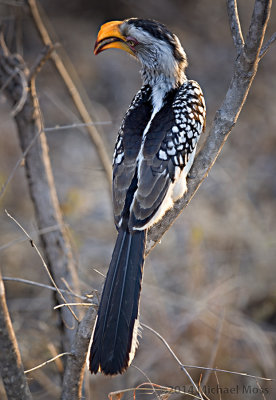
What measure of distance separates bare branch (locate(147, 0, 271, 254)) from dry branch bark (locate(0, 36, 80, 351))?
85cm

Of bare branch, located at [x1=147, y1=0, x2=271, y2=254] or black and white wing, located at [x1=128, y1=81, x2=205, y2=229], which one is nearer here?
bare branch, located at [x1=147, y1=0, x2=271, y2=254]

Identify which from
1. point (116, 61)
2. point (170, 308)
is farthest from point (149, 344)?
point (116, 61)

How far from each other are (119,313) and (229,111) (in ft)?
3.18

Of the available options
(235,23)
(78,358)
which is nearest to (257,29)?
(235,23)

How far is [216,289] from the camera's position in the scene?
383cm

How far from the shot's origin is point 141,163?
2367 millimetres

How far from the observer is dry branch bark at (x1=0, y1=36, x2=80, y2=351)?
292 cm

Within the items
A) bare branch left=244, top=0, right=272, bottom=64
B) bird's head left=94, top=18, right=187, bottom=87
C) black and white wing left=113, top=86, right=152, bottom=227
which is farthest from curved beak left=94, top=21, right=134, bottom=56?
bare branch left=244, top=0, right=272, bottom=64

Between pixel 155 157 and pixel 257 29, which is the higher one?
pixel 257 29

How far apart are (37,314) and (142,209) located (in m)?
2.32

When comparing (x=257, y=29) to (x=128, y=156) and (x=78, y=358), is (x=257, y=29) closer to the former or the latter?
(x=128, y=156)

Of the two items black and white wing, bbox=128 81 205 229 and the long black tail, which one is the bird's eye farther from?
the long black tail

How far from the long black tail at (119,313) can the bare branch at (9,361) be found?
34 cm

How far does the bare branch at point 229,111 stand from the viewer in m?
1.94
